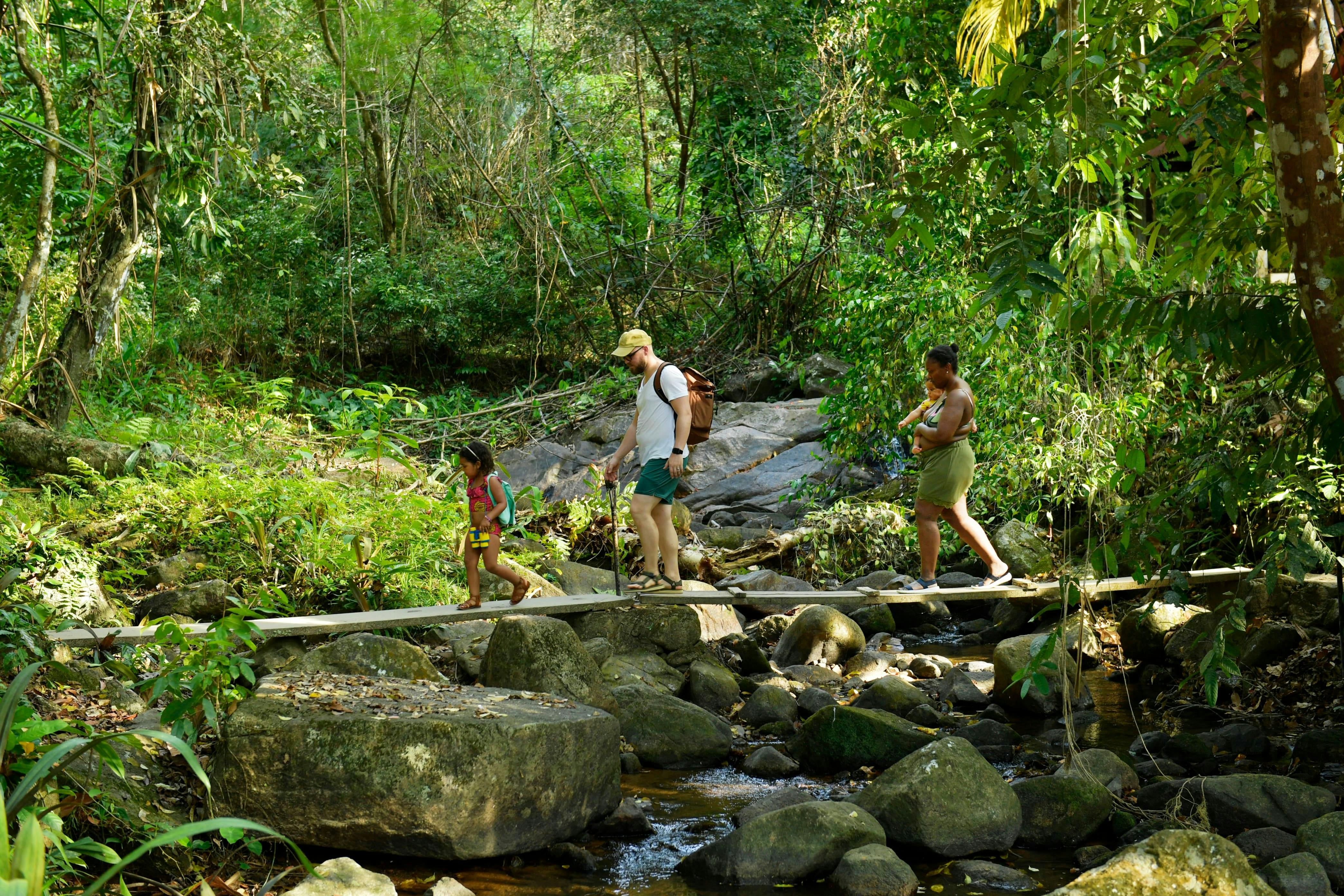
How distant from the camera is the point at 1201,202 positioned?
4.39m

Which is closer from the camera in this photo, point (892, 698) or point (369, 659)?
point (369, 659)

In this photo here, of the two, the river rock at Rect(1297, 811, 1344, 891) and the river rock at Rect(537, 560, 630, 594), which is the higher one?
the river rock at Rect(1297, 811, 1344, 891)

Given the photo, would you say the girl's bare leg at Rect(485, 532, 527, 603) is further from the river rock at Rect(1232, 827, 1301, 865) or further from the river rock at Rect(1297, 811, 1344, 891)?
the river rock at Rect(1297, 811, 1344, 891)

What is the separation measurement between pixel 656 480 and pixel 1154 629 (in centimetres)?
368

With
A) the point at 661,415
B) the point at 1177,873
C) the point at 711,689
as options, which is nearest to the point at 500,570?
the point at 661,415

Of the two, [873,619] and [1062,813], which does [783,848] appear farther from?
[873,619]

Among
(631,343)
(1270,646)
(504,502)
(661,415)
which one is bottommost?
(1270,646)

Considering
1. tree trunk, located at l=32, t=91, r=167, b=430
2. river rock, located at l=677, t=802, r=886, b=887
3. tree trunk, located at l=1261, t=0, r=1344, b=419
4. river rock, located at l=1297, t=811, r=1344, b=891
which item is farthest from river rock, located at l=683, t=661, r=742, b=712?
tree trunk, located at l=32, t=91, r=167, b=430

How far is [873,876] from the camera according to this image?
4.31 metres

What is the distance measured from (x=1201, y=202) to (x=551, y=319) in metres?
13.3

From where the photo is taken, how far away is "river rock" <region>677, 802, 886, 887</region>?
4426 millimetres

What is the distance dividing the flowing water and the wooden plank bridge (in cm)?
169

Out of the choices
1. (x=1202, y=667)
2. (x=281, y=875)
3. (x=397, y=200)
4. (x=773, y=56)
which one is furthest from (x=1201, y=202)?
(x=397, y=200)

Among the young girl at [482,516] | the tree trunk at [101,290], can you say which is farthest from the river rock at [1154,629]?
the tree trunk at [101,290]
